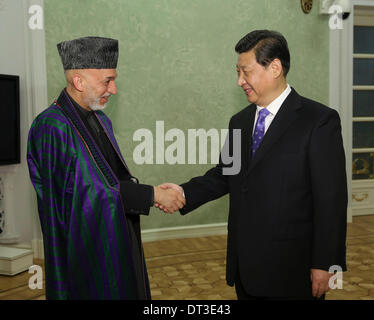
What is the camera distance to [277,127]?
5.97 feet

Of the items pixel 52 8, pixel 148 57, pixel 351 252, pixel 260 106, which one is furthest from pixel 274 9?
pixel 260 106

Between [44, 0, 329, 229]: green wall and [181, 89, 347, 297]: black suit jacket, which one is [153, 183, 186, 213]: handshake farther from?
[44, 0, 329, 229]: green wall

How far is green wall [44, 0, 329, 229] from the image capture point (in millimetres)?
4309

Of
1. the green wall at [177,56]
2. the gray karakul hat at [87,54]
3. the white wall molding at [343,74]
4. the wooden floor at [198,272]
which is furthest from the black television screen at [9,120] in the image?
the white wall molding at [343,74]

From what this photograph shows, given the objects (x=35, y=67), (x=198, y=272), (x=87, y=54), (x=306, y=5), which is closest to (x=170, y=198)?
(x=87, y=54)

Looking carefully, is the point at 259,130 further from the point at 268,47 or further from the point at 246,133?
the point at 268,47

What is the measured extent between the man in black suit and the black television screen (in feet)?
8.86

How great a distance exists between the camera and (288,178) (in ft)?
5.82

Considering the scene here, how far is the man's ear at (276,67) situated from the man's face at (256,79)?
14mm

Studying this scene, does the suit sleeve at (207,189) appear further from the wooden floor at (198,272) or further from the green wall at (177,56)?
the green wall at (177,56)

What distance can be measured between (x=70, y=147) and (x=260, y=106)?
0.90m

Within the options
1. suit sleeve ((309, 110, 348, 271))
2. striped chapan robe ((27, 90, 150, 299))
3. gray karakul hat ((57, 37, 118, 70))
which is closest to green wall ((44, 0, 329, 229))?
gray karakul hat ((57, 37, 118, 70))

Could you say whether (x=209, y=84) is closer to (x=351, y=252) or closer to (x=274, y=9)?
(x=274, y=9)

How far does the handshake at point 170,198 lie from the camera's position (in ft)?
7.55
